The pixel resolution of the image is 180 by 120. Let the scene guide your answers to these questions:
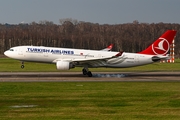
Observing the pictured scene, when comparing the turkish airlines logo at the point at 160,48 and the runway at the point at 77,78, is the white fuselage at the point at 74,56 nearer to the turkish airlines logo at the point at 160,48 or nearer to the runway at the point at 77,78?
the turkish airlines logo at the point at 160,48

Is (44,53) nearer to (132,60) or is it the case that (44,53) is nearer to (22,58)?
(22,58)

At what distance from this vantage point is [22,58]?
4444 cm

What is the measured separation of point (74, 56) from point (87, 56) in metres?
1.64

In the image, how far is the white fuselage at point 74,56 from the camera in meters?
43.5

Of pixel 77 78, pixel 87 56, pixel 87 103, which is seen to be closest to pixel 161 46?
pixel 87 56

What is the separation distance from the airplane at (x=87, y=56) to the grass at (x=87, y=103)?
12.4m

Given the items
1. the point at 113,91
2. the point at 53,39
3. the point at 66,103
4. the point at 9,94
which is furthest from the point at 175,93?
the point at 53,39

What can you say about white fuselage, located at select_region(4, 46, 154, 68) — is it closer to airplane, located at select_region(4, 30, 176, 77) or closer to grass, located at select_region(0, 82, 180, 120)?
airplane, located at select_region(4, 30, 176, 77)

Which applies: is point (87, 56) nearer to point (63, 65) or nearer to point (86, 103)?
point (63, 65)

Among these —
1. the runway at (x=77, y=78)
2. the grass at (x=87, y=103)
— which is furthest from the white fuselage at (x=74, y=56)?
the grass at (x=87, y=103)

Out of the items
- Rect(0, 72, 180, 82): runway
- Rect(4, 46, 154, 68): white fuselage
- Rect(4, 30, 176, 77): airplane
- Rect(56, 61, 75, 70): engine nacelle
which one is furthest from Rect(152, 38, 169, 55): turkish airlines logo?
Rect(56, 61, 75, 70): engine nacelle

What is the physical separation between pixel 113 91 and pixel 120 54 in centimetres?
1467

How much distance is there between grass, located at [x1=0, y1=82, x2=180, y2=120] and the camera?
18.4 meters

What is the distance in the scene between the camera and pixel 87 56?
4441 centimetres
